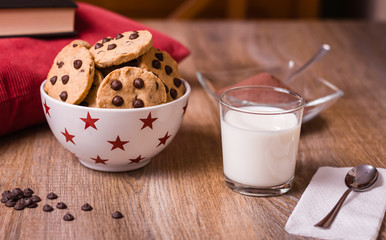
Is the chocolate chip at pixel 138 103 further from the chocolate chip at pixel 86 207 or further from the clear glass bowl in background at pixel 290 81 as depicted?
the clear glass bowl in background at pixel 290 81

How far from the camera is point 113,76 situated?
80 centimetres

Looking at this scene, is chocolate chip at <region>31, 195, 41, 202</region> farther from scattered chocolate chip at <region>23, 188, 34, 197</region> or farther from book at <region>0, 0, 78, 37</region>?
book at <region>0, 0, 78, 37</region>

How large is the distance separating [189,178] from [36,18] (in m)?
0.55

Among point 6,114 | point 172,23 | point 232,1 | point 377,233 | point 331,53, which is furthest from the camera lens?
point 232,1

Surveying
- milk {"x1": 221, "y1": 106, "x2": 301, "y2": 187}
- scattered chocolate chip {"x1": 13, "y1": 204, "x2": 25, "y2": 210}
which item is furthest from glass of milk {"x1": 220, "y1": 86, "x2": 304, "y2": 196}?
scattered chocolate chip {"x1": 13, "y1": 204, "x2": 25, "y2": 210}

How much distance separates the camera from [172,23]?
195 cm

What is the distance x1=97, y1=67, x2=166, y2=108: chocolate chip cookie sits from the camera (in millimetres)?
795

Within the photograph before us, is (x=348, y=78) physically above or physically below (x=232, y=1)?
above

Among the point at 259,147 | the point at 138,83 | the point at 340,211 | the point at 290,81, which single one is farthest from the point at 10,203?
the point at 290,81

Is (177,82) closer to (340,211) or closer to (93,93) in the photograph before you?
(93,93)

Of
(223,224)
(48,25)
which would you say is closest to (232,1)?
(48,25)

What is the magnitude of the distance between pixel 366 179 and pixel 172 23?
4.13 feet

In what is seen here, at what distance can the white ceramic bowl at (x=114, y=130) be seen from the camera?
80 cm

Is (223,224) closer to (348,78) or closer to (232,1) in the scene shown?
(348,78)
